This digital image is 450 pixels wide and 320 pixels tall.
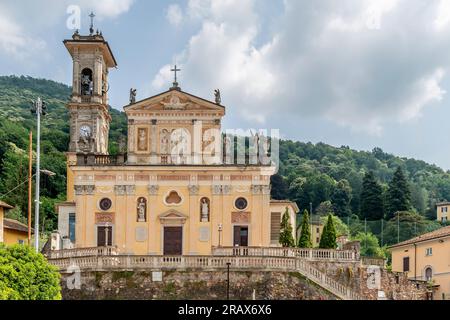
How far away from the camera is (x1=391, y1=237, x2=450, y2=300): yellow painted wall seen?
58250mm

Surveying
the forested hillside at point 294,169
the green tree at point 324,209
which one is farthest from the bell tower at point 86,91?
the green tree at point 324,209

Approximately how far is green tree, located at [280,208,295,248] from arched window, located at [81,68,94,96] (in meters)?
19.2

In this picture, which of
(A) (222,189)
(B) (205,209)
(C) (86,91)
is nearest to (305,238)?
(A) (222,189)

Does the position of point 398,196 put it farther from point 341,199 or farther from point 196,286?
point 196,286

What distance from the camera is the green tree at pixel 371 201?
115062mm

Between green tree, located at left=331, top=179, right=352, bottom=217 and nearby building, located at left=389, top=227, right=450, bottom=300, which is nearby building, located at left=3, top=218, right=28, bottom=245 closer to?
nearby building, located at left=389, top=227, right=450, bottom=300

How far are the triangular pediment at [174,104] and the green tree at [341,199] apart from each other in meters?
71.7

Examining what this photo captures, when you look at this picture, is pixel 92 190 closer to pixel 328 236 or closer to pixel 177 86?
pixel 177 86

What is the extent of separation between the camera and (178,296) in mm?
44562

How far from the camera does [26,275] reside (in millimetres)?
36812

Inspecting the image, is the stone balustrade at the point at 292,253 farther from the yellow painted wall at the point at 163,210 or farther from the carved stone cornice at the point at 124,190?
the carved stone cornice at the point at 124,190

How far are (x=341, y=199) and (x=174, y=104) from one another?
75768 mm

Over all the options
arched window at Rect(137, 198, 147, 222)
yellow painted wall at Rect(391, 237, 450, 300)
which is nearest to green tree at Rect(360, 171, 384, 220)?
yellow painted wall at Rect(391, 237, 450, 300)
